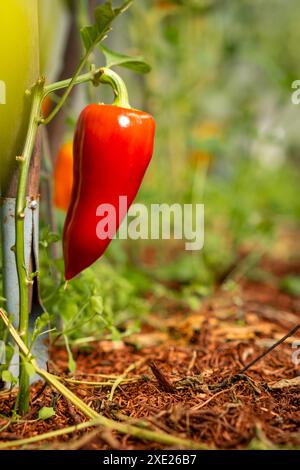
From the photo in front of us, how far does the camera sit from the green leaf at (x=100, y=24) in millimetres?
904

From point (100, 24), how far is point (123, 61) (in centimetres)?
12

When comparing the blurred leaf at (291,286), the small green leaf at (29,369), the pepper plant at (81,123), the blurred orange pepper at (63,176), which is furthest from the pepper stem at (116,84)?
the blurred leaf at (291,286)

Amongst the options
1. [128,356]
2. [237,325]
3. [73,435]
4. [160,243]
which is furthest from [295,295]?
[73,435]

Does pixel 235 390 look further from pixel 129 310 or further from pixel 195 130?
pixel 195 130

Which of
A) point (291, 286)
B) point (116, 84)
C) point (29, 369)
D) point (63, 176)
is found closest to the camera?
point (29, 369)

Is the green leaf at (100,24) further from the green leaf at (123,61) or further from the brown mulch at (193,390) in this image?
the brown mulch at (193,390)

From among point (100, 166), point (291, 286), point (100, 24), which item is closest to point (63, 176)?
point (100, 166)

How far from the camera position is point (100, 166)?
1.01m

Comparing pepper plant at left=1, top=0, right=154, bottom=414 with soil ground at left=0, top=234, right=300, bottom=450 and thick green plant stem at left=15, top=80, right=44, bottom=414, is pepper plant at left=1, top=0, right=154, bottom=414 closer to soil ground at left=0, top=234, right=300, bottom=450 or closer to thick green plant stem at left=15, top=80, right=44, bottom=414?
thick green plant stem at left=15, top=80, right=44, bottom=414

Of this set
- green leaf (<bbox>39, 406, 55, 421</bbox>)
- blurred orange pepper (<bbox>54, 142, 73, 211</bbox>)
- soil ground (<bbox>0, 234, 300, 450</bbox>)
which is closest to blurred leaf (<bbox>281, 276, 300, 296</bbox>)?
soil ground (<bbox>0, 234, 300, 450</bbox>)

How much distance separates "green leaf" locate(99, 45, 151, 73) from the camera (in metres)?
1.02

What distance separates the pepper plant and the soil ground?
0.40 feet

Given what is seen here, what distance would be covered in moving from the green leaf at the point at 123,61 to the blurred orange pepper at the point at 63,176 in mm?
570

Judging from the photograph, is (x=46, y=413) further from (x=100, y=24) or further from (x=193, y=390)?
(x=100, y=24)
